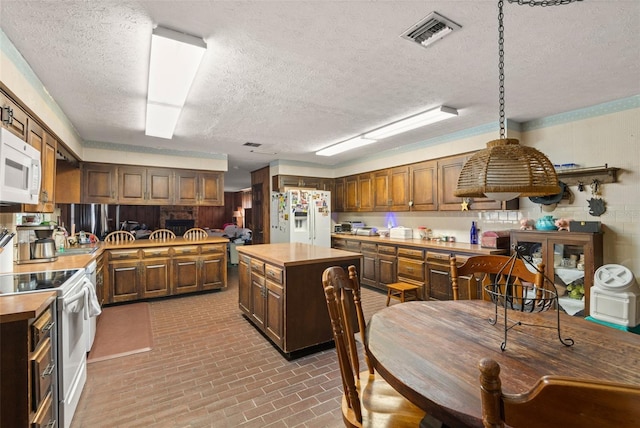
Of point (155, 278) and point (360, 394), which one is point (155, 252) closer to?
point (155, 278)

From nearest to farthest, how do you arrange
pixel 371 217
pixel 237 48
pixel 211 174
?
pixel 237 48 → pixel 211 174 → pixel 371 217

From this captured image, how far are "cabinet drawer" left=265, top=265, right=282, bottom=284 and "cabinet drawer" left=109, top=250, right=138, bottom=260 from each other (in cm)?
252

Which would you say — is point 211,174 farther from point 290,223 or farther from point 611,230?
point 611,230

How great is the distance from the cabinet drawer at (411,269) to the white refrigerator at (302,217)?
75.1 inches

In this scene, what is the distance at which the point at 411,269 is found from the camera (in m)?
4.45

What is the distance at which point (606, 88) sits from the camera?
2.80 m

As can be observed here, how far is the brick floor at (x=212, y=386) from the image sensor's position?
6.28 feet

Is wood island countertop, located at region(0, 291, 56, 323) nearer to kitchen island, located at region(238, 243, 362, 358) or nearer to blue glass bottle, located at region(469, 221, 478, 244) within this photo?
kitchen island, located at region(238, 243, 362, 358)

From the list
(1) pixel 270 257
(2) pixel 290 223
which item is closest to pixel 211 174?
(2) pixel 290 223

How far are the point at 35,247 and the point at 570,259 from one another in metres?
5.51

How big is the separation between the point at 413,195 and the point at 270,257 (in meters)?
2.97

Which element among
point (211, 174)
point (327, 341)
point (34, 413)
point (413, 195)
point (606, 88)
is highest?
point (606, 88)

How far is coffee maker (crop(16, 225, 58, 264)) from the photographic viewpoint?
279 centimetres

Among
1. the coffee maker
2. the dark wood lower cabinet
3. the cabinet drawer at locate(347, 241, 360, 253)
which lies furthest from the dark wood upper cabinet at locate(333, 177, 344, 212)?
the coffee maker
